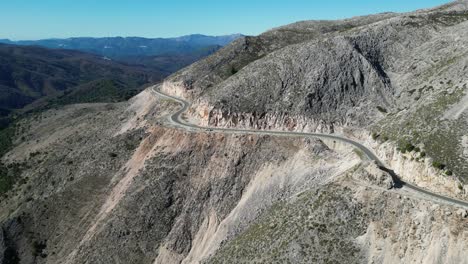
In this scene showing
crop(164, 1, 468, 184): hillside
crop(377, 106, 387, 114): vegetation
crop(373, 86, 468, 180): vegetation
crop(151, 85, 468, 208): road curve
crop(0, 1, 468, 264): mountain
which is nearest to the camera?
crop(151, 85, 468, 208): road curve

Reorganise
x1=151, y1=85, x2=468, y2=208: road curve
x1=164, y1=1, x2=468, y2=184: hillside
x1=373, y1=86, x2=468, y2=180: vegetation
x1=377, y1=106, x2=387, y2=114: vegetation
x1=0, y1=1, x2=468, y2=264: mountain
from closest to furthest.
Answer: x1=151, y1=85, x2=468, y2=208: road curve, x1=0, y1=1, x2=468, y2=264: mountain, x1=373, y1=86, x2=468, y2=180: vegetation, x1=164, y1=1, x2=468, y2=184: hillside, x1=377, y1=106, x2=387, y2=114: vegetation

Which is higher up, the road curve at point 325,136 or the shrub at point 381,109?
the shrub at point 381,109

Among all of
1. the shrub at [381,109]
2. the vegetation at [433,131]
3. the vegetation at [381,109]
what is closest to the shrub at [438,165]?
the vegetation at [433,131]

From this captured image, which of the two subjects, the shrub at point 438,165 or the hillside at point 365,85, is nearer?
the shrub at point 438,165

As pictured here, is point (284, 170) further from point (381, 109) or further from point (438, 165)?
point (438, 165)

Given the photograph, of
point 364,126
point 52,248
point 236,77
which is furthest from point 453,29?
point 52,248

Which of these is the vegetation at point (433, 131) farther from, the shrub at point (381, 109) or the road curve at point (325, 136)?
the shrub at point (381, 109)

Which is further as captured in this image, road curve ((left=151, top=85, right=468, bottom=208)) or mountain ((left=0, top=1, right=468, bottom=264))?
mountain ((left=0, top=1, right=468, bottom=264))

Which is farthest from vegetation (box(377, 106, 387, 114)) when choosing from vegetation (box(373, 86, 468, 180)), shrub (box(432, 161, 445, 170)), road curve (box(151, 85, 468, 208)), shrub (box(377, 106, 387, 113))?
shrub (box(432, 161, 445, 170))

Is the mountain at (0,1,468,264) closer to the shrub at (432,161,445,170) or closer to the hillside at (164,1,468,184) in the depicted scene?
the shrub at (432,161,445,170)
